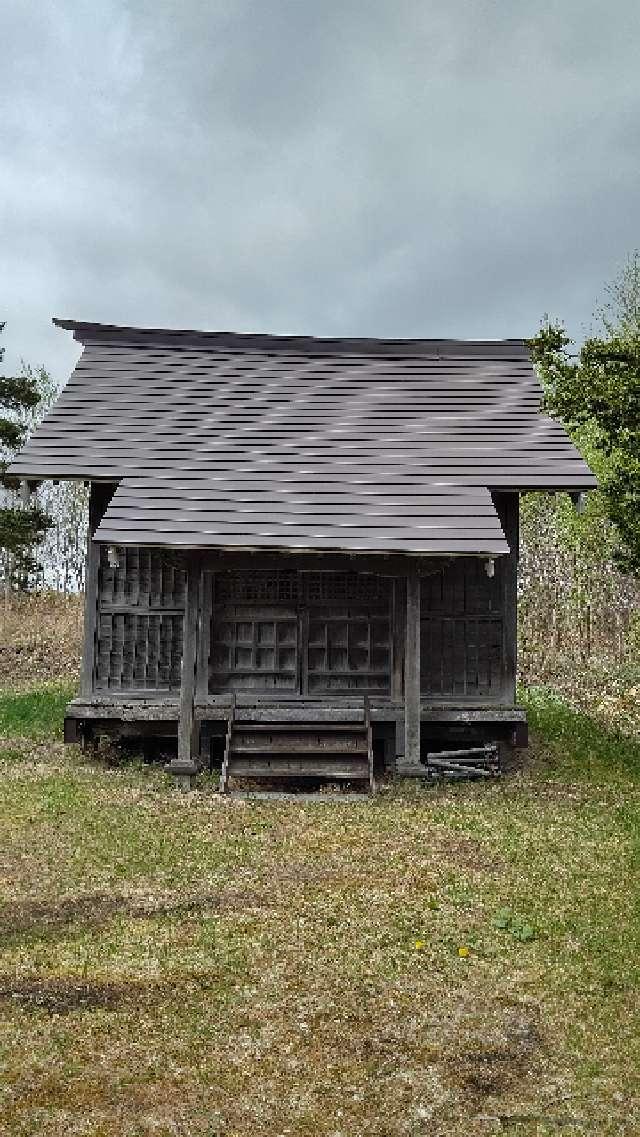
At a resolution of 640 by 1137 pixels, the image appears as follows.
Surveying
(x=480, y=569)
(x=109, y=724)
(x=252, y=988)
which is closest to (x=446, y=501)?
(x=480, y=569)

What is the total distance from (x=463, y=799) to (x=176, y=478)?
5561 mm

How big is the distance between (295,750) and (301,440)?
442 cm

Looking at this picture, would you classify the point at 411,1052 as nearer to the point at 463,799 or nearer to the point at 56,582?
the point at 463,799

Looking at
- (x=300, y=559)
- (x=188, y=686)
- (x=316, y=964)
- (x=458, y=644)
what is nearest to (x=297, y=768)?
(x=188, y=686)

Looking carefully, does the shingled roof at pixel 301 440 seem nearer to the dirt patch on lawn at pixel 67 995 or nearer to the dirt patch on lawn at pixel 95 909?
the dirt patch on lawn at pixel 95 909

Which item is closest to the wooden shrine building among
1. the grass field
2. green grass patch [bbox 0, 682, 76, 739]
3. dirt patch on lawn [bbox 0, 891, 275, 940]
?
the grass field

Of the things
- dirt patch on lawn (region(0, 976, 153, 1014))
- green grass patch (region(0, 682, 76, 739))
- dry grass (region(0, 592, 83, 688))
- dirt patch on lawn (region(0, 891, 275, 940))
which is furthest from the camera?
dry grass (region(0, 592, 83, 688))

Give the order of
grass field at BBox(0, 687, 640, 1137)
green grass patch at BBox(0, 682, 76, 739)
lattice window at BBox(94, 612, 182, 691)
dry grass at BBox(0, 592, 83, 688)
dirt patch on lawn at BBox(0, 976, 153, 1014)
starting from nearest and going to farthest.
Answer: grass field at BBox(0, 687, 640, 1137) < dirt patch on lawn at BBox(0, 976, 153, 1014) < lattice window at BBox(94, 612, 182, 691) < green grass patch at BBox(0, 682, 76, 739) < dry grass at BBox(0, 592, 83, 688)

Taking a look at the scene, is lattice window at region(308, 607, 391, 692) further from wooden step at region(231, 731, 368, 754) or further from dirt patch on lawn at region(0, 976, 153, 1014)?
dirt patch on lawn at region(0, 976, 153, 1014)

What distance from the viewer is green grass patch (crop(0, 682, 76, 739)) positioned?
13.9m

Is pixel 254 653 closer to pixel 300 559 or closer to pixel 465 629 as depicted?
pixel 300 559

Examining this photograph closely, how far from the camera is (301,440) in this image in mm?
12930

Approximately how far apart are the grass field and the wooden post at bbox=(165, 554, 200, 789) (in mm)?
938

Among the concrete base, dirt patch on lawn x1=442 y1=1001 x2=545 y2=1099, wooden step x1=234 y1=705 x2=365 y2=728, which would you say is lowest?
dirt patch on lawn x1=442 y1=1001 x2=545 y2=1099
